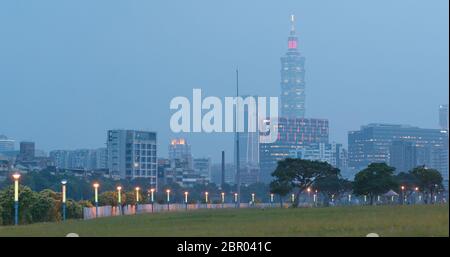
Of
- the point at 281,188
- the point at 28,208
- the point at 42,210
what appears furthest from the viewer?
the point at 281,188

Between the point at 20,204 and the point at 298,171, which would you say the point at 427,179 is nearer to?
the point at 298,171

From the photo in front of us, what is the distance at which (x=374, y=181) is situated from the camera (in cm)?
10194

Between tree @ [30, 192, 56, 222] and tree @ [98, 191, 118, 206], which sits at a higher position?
tree @ [30, 192, 56, 222]

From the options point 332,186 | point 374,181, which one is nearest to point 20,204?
point 374,181

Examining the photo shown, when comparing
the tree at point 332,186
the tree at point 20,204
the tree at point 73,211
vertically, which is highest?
the tree at point 20,204

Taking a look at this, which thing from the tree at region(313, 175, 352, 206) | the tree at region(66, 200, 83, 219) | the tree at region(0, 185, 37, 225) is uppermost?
the tree at region(0, 185, 37, 225)

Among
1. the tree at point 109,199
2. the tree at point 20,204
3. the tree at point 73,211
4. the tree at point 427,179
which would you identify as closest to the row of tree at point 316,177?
the tree at point 427,179

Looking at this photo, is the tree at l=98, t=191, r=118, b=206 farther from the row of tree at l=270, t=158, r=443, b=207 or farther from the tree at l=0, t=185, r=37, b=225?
the tree at l=0, t=185, r=37, b=225

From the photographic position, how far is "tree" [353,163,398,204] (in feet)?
330

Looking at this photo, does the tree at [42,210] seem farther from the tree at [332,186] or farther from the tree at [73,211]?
Answer: the tree at [332,186]

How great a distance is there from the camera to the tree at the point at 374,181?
330 feet

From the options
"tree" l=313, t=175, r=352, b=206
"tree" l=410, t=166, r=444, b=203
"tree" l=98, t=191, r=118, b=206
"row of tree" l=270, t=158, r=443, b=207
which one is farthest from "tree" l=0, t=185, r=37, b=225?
"tree" l=410, t=166, r=444, b=203
